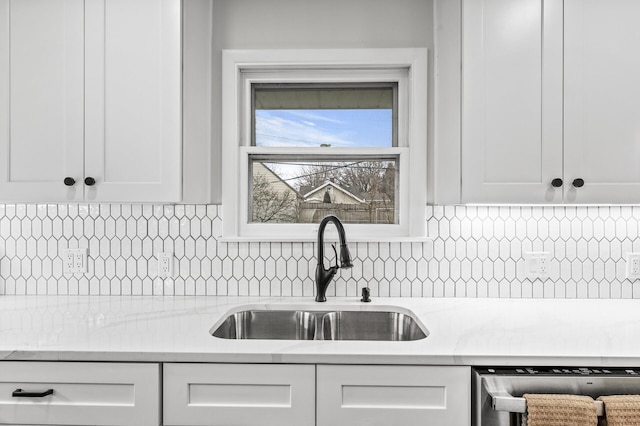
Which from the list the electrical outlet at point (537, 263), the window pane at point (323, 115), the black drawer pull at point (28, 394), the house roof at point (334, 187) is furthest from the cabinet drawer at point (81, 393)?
the electrical outlet at point (537, 263)

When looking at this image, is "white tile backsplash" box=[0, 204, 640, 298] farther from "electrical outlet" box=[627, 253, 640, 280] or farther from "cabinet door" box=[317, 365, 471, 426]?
"cabinet door" box=[317, 365, 471, 426]

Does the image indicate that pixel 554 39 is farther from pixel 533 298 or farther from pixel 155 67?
pixel 155 67

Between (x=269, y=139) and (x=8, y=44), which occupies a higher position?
(x=8, y=44)

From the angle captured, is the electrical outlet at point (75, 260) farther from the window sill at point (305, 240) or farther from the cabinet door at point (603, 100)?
the cabinet door at point (603, 100)

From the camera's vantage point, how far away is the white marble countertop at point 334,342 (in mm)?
1180

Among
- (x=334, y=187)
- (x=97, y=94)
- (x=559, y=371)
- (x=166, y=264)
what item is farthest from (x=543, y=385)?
(x=97, y=94)

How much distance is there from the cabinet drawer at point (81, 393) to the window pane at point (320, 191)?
2.98 feet

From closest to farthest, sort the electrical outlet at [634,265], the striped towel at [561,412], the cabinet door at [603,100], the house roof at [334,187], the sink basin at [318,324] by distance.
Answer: the striped towel at [561,412] → the cabinet door at [603,100] → the sink basin at [318,324] → the electrical outlet at [634,265] → the house roof at [334,187]

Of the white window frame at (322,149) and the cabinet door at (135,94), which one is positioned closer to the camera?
the cabinet door at (135,94)

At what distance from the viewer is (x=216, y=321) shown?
1.52 metres

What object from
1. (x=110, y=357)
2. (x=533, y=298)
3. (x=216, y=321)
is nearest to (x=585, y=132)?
(x=533, y=298)

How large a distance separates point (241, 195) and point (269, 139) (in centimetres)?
29

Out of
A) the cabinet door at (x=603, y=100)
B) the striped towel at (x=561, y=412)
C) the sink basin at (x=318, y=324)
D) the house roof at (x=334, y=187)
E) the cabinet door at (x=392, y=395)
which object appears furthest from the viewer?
the house roof at (x=334, y=187)

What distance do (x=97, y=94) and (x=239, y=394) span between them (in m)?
1.21
